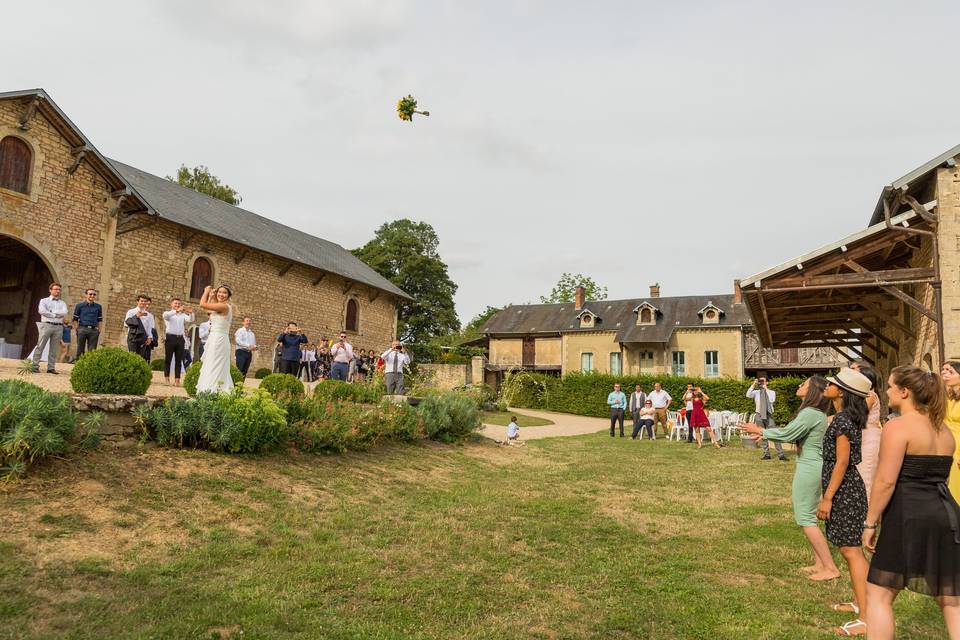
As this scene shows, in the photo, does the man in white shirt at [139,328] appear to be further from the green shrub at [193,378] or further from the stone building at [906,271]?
the stone building at [906,271]

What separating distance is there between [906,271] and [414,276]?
36866mm

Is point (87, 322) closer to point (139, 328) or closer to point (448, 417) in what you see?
point (139, 328)

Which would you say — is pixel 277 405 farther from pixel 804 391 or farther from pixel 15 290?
pixel 15 290

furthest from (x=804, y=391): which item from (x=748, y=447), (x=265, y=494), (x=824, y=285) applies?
(x=748, y=447)

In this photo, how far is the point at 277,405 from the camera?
7.18 metres

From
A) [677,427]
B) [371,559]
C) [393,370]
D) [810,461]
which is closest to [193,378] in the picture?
[371,559]

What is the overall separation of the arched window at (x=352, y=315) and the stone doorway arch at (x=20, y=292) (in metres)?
11.0

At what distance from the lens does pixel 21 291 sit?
15.9 metres

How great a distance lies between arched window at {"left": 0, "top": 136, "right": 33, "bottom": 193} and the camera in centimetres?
1316

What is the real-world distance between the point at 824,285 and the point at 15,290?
63.3 ft

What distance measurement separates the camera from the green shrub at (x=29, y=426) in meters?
4.70

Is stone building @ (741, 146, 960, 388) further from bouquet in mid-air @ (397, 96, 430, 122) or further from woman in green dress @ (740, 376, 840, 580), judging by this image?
bouquet in mid-air @ (397, 96, 430, 122)

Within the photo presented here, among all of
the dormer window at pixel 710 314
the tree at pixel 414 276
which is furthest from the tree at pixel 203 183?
the dormer window at pixel 710 314

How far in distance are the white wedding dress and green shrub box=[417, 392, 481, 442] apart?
3.72 meters
